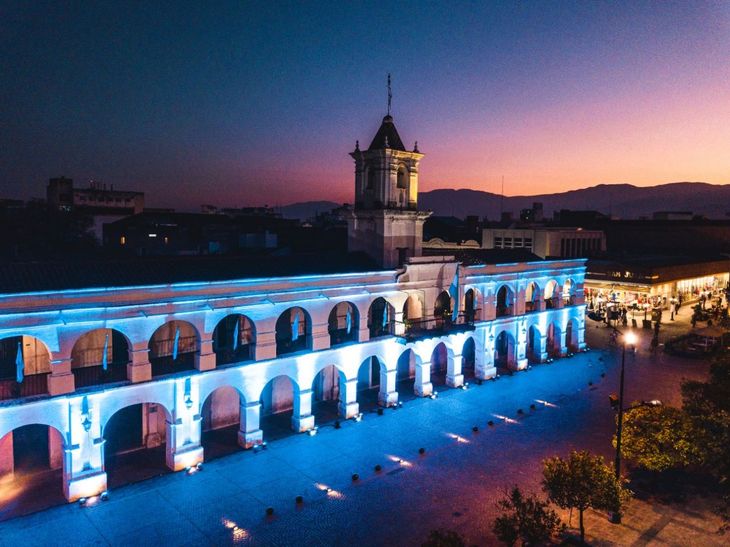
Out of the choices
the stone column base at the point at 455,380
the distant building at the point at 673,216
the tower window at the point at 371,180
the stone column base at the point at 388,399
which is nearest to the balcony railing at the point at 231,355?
the stone column base at the point at 388,399

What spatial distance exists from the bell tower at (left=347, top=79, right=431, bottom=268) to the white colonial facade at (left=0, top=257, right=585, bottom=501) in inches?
75.7

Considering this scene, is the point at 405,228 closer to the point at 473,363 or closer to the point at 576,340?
the point at 473,363

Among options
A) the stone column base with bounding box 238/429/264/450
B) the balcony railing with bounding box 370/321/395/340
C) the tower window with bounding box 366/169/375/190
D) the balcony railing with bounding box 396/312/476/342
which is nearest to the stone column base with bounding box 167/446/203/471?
A: the stone column base with bounding box 238/429/264/450

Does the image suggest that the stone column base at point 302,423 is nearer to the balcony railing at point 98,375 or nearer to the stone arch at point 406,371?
the balcony railing at point 98,375

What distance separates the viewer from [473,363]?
4269 centimetres

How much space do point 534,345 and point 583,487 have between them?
91.0 ft

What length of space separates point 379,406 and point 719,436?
18061 millimetres

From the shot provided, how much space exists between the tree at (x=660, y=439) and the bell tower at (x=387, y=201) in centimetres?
1576

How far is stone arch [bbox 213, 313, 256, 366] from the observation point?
27.2m

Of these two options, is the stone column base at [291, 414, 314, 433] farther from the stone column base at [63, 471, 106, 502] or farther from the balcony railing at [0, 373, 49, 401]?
the balcony railing at [0, 373, 49, 401]

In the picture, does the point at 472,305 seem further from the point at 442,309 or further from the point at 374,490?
the point at 374,490

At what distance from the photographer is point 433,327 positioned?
115ft

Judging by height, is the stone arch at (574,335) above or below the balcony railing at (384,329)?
below

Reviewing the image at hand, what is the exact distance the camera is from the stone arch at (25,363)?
22.0 m
